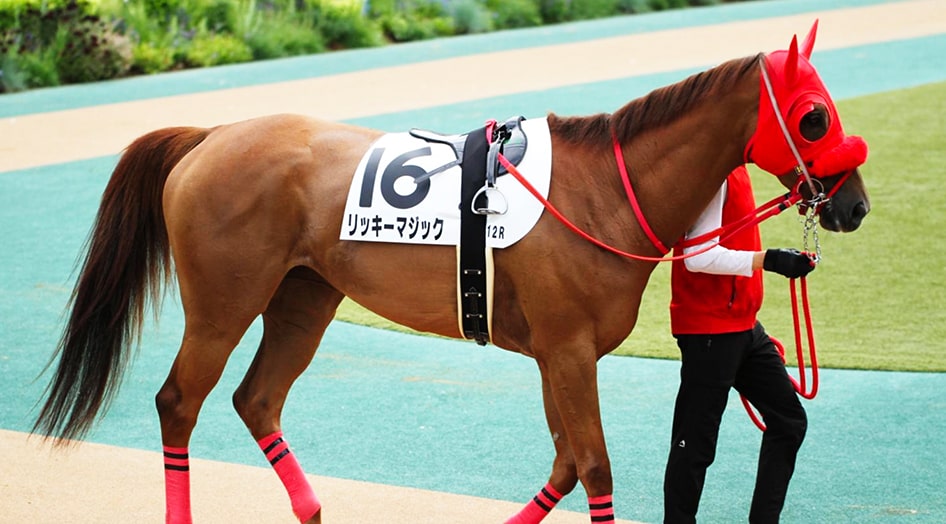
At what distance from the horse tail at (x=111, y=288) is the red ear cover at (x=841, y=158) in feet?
6.83

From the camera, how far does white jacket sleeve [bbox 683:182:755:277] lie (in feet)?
11.9

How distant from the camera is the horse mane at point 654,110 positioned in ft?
11.4

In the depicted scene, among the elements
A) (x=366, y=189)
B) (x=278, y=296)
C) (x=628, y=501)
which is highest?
(x=366, y=189)

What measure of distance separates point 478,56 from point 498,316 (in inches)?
508

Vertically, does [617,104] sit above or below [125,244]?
below

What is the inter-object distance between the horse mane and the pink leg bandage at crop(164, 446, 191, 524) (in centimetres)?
165

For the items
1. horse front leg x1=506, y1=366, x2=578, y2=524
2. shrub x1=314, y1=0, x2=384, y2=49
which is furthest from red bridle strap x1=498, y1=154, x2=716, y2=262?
shrub x1=314, y1=0, x2=384, y2=49

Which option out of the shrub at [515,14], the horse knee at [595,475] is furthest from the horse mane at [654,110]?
the shrub at [515,14]

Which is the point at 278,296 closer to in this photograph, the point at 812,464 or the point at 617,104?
the point at 812,464

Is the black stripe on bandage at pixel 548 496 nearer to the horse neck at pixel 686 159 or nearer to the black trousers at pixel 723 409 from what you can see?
the black trousers at pixel 723 409

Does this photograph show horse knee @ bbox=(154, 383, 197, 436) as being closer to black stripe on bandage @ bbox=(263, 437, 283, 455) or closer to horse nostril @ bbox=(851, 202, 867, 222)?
black stripe on bandage @ bbox=(263, 437, 283, 455)

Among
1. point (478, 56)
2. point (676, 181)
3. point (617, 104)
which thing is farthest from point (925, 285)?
point (478, 56)

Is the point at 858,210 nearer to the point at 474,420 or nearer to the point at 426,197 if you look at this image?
the point at 426,197

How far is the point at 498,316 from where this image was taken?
3678 mm
